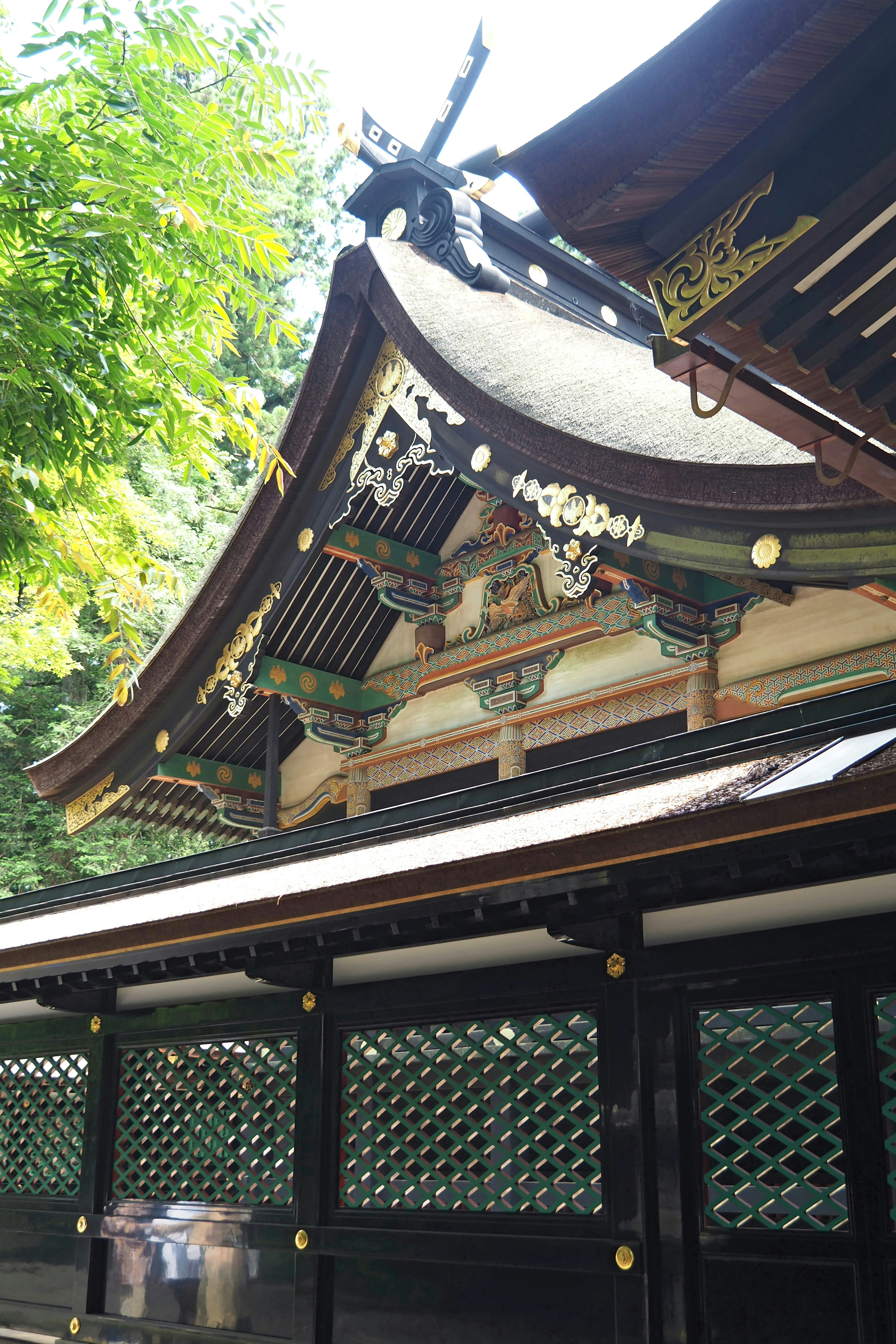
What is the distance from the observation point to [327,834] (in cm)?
633

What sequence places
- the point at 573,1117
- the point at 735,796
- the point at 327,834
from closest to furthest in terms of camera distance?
the point at 735,796, the point at 573,1117, the point at 327,834

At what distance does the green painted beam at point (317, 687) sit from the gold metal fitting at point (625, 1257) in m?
4.38

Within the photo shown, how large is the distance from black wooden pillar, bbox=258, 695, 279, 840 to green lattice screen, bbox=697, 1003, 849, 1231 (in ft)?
12.3

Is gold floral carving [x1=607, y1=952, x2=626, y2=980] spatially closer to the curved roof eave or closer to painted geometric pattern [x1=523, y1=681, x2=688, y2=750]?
painted geometric pattern [x1=523, y1=681, x2=688, y2=750]

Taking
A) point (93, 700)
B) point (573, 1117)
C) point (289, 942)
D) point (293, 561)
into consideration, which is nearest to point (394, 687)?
point (293, 561)

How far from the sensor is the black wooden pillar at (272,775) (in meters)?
7.97

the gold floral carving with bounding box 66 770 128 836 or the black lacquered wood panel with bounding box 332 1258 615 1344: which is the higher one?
the gold floral carving with bounding box 66 770 128 836

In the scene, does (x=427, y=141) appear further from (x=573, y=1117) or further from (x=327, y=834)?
(x=573, y=1117)

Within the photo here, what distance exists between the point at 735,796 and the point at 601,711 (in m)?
3.30

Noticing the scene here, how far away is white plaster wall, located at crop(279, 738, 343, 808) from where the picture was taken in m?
9.00

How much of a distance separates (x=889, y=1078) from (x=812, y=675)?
2.42 meters

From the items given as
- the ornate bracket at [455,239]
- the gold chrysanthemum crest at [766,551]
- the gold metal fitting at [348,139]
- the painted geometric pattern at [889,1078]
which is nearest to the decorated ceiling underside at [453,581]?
the gold chrysanthemum crest at [766,551]

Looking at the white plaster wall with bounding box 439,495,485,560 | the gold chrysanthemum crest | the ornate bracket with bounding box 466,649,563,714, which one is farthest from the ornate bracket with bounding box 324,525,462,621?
the gold chrysanthemum crest

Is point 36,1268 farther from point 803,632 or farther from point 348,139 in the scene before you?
point 348,139
